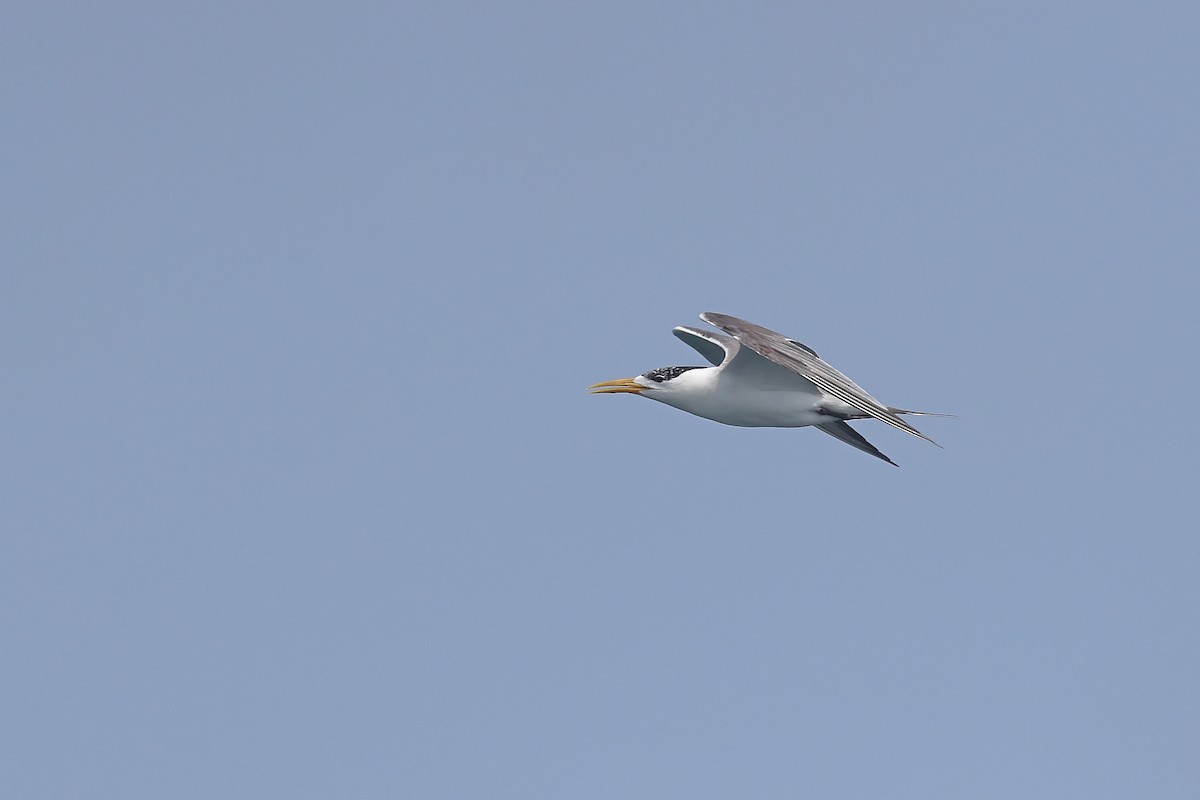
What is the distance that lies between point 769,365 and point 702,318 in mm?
2167

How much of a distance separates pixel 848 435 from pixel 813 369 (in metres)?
5.18

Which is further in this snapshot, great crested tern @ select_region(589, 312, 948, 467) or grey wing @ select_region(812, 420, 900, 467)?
grey wing @ select_region(812, 420, 900, 467)

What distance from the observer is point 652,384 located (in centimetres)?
3062

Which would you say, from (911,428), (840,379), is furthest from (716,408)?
(911,428)

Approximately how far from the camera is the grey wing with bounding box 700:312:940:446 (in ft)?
81.4

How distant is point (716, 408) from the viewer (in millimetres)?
29297

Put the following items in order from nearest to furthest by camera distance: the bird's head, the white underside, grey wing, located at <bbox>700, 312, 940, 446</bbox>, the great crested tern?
grey wing, located at <bbox>700, 312, 940, 446</bbox> < the great crested tern < the white underside < the bird's head

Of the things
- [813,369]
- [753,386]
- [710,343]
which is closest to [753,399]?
[753,386]

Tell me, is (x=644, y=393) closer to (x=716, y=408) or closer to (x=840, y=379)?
(x=716, y=408)

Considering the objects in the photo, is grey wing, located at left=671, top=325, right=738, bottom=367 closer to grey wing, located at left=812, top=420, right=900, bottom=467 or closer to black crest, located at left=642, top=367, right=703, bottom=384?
black crest, located at left=642, top=367, right=703, bottom=384

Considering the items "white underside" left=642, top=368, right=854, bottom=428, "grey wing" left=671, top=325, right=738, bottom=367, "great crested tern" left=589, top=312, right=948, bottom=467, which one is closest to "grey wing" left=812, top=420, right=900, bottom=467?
"great crested tern" left=589, top=312, right=948, bottom=467

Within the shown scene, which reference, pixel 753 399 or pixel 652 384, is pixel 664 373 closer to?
pixel 652 384

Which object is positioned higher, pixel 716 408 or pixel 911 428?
pixel 716 408

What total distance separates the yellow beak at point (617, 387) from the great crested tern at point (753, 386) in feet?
0.15
